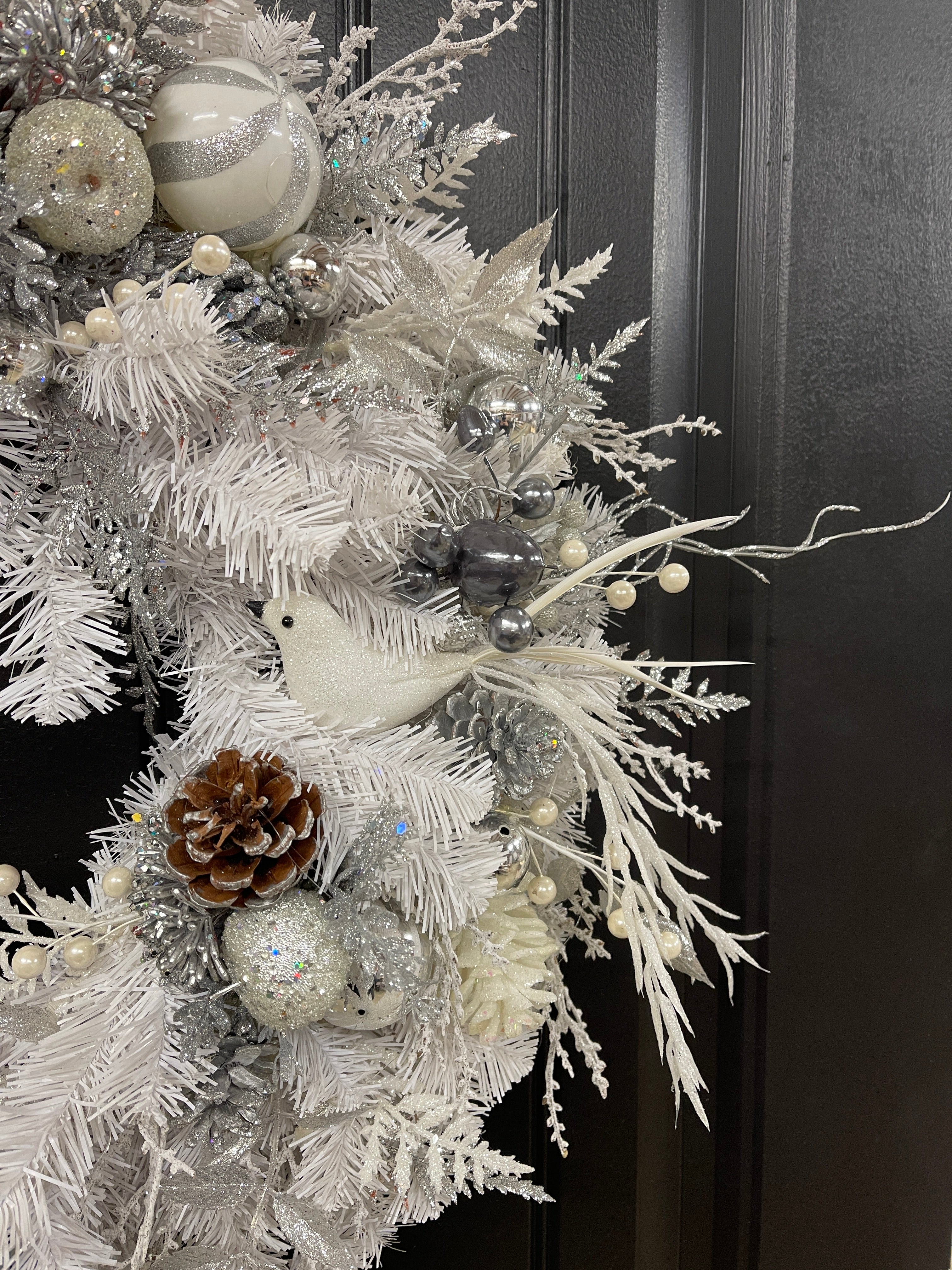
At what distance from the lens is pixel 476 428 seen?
0.48 meters

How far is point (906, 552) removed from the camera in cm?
91

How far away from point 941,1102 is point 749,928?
0.39 metres

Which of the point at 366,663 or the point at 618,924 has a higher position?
the point at 366,663

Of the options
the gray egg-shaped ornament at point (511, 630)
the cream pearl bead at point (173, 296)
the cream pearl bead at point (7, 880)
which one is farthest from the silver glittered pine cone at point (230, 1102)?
the cream pearl bead at point (173, 296)

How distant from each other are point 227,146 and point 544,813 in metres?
0.39

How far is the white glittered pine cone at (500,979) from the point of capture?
19.7 inches

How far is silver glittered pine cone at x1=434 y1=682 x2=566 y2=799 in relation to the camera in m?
0.50

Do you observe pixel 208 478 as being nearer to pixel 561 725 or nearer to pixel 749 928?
pixel 561 725

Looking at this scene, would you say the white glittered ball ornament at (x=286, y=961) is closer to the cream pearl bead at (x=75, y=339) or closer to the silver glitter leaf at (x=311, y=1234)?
the silver glitter leaf at (x=311, y=1234)

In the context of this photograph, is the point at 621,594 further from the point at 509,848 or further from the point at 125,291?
the point at 125,291

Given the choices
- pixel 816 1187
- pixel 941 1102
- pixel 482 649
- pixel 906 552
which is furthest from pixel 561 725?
pixel 941 1102

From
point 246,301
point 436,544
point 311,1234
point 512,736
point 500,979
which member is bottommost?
point 311,1234

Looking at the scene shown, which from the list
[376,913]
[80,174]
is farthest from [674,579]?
[80,174]

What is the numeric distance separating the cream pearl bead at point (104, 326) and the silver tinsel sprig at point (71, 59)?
0.31 ft
